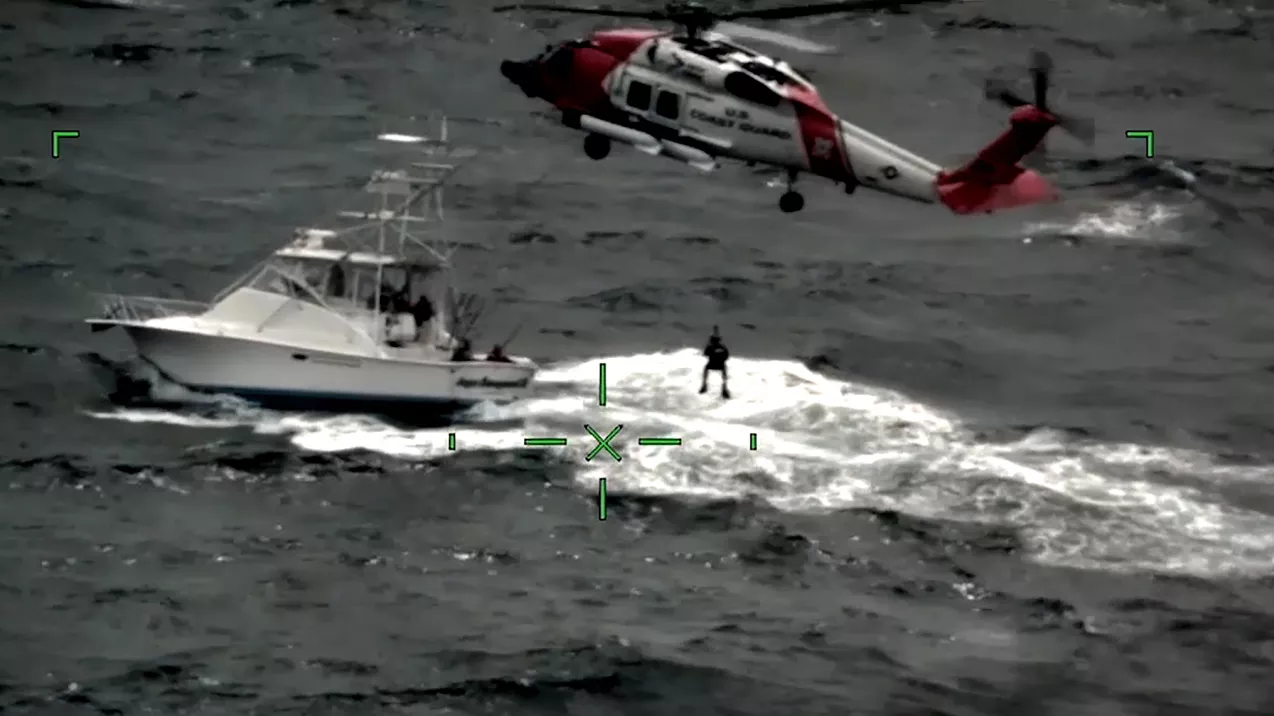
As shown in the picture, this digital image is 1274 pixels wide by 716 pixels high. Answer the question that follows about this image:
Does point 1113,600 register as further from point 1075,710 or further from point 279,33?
point 279,33

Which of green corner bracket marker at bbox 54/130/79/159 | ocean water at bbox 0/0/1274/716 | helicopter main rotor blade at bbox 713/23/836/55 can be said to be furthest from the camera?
green corner bracket marker at bbox 54/130/79/159

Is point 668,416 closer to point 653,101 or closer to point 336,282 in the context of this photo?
point 336,282

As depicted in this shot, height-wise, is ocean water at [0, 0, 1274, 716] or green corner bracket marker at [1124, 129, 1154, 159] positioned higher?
green corner bracket marker at [1124, 129, 1154, 159]

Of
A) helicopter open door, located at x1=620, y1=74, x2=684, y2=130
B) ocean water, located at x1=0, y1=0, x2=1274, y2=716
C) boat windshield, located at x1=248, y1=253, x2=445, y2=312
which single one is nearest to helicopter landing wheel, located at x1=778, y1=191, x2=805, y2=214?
helicopter open door, located at x1=620, y1=74, x2=684, y2=130

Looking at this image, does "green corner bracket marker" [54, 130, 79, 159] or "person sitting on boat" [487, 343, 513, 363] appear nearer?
"person sitting on boat" [487, 343, 513, 363]

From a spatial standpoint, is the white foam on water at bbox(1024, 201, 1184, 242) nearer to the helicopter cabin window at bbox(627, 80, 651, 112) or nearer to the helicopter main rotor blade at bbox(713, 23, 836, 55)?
the helicopter cabin window at bbox(627, 80, 651, 112)

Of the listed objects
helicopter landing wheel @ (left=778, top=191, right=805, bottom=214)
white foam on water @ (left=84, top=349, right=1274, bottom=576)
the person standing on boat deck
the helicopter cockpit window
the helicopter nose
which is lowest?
white foam on water @ (left=84, top=349, right=1274, bottom=576)

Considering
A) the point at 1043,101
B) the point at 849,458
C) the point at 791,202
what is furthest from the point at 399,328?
the point at 1043,101
